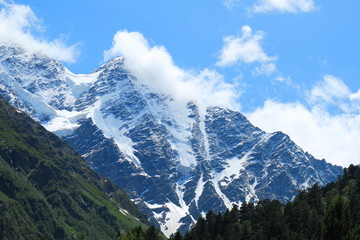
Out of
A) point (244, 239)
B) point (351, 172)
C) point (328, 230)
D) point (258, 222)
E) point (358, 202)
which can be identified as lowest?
point (328, 230)

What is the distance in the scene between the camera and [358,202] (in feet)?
421

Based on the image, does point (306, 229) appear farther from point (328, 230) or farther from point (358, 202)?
point (328, 230)

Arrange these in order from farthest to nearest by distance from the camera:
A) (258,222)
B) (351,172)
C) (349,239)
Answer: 1. (351,172)
2. (258,222)
3. (349,239)

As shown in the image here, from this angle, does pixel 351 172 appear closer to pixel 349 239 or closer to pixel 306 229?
pixel 306 229

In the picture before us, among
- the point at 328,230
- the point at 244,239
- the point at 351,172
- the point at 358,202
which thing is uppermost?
the point at 351,172

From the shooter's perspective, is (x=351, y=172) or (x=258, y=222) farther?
(x=351, y=172)

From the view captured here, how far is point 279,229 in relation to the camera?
13162 cm

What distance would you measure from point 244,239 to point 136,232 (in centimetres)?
3603

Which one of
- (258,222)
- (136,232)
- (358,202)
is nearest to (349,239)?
(358,202)

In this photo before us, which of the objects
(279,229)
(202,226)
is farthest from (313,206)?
(202,226)

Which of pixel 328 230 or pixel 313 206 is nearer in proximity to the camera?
pixel 328 230

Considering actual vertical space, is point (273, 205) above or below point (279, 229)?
above

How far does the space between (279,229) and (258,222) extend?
1690cm

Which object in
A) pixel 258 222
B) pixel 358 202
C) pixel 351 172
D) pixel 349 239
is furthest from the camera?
pixel 351 172
